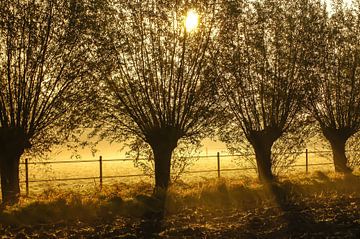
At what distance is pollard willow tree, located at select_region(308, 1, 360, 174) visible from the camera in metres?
24.9

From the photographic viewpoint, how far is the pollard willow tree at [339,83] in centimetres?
2492

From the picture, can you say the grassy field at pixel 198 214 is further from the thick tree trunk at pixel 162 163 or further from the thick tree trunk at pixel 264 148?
the thick tree trunk at pixel 264 148

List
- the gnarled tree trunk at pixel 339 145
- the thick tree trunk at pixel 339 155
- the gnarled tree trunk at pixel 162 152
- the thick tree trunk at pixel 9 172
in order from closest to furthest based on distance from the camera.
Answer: the thick tree trunk at pixel 9 172, the gnarled tree trunk at pixel 162 152, the gnarled tree trunk at pixel 339 145, the thick tree trunk at pixel 339 155

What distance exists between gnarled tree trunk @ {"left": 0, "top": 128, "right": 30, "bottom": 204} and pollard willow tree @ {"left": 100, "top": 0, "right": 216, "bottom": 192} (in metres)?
3.56

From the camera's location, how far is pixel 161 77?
19.4 meters

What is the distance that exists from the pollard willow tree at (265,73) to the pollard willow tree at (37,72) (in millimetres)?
6316

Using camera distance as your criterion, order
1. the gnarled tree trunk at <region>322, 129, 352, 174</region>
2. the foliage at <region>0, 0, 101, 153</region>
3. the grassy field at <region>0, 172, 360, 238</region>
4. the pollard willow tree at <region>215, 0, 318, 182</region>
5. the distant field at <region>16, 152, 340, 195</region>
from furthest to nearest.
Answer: the gnarled tree trunk at <region>322, 129, 352, 174</region>, the distant field at <region>16, 152, 340, 195</region>, the pollard willow tree at <region>215, 0, 318, 182</region>, the foliage at <region>0, 0, 101, 153</region>, the grassy field at <region>0, 172, 360, 238</region>

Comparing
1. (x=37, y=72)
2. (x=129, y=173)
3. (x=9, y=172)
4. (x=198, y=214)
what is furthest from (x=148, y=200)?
(x=129, y=173)

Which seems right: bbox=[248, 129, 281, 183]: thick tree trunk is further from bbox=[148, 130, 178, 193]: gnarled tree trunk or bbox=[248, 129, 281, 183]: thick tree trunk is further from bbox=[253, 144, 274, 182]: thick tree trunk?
bbox=[148, 130, 178, 193]: gnarled tree trunk

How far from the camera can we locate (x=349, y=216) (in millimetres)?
13086

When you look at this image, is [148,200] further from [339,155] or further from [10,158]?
[339,155]

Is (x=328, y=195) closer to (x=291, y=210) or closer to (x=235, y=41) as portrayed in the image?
(x=291, y=210)

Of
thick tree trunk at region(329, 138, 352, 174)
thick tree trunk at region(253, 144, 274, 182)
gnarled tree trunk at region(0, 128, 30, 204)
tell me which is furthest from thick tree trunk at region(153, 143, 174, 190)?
thick tree trunk at region(329, 138, 352, 174)

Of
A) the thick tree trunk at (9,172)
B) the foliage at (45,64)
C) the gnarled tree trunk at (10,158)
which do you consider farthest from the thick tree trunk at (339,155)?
the thick tree trunk at (9,172)
